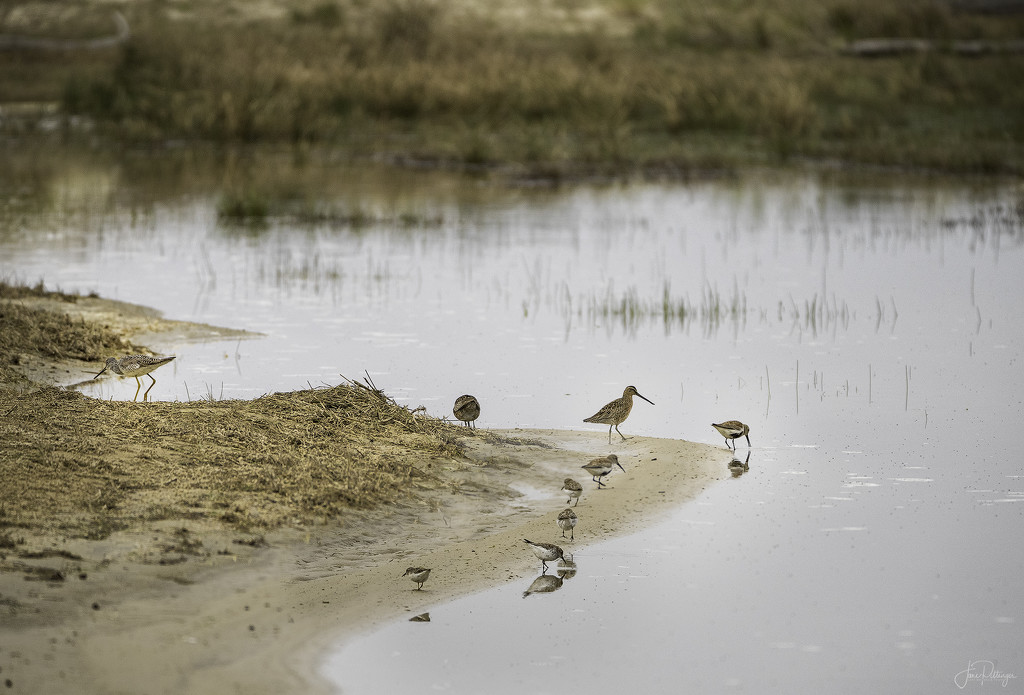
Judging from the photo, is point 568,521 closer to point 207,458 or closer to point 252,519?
point 252,519

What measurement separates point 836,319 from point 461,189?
13.7 meters

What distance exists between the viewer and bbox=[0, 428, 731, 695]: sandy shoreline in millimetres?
5777

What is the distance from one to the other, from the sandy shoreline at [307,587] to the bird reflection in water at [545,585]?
119mm

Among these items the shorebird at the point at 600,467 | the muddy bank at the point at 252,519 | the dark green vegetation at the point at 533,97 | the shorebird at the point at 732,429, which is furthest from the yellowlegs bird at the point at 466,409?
the dark green vegetation at the point at 533,97

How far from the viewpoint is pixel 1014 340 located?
1422 cm

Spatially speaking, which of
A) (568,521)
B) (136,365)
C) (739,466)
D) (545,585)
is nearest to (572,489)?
(568,521)

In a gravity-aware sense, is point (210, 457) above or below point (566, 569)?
above

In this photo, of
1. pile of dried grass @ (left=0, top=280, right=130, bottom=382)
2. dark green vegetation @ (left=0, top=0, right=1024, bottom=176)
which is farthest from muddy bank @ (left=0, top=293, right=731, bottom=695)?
dark green vegetation @ (left=0, top=0, right=1024, bottom=176)

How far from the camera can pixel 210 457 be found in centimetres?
812

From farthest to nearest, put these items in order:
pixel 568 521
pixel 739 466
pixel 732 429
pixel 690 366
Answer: pixel 690 366, pixel 732 429, pixel 739 466, pixel 568 521

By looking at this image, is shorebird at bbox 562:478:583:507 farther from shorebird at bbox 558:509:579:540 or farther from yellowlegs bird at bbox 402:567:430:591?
yellowlegs bird at bbox 402:567:430:591

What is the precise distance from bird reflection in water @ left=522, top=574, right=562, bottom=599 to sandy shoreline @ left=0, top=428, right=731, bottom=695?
0.12 meters

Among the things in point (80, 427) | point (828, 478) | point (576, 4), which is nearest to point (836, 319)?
point (828, 478)

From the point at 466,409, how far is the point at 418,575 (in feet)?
8.91
